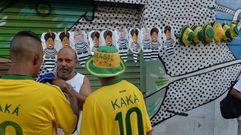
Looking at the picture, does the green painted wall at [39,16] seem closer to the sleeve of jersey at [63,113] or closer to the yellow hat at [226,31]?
the yellow hat at [226,31]

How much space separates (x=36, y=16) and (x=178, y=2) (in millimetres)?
2330

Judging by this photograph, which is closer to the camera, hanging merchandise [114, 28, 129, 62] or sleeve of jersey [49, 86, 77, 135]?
sleeve of jersey [49, 86, 77, 135]

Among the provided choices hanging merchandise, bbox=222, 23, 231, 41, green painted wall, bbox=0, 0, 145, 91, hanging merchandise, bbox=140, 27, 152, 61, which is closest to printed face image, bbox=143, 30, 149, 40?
hanging merchandise, bbox=140, 27, 152, 61

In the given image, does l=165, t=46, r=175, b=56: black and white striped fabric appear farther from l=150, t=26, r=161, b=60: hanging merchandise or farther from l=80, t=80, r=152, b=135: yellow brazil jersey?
l=80, t=80, r=152, b=135: yellow brazil jersey

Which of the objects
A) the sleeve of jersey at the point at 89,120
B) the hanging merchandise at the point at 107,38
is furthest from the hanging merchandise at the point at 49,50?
the sleeve of jersey at the point at 89,120

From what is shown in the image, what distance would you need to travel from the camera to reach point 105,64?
3.07 metres

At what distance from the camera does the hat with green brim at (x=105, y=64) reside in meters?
3.05

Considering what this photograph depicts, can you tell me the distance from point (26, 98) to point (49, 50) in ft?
7.59

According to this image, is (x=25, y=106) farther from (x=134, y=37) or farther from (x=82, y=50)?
(x=134, y=37)

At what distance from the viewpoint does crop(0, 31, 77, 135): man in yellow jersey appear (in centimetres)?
238

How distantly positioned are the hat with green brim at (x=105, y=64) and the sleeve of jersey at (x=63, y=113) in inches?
20.9

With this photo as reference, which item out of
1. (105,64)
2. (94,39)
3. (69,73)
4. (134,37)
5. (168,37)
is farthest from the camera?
(168,37)

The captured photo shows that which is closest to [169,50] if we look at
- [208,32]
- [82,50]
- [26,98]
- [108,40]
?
[208,32]

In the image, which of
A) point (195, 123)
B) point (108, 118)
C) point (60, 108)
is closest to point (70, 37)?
point (108, 118)
